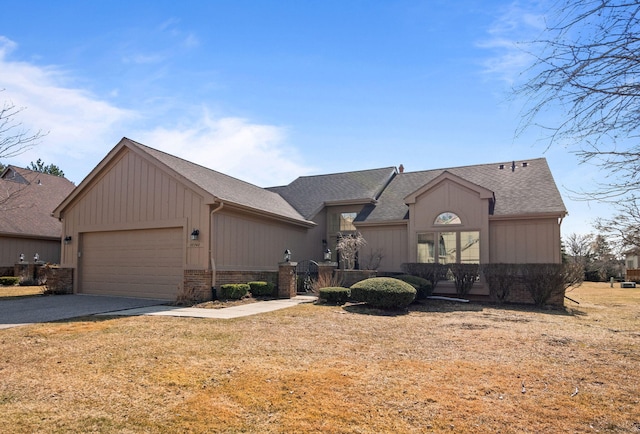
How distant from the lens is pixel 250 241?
609 inches

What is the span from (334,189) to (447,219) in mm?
8027

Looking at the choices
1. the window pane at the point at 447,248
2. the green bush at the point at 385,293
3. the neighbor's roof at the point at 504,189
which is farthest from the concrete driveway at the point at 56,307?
the neighbor's roof at the point at 504,189

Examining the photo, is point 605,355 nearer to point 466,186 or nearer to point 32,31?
point 466,186

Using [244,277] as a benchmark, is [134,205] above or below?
above

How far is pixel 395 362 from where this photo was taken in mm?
6004

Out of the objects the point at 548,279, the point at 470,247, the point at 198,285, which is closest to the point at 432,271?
the point at 470,247

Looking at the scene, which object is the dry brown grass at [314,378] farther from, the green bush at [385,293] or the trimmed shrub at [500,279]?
the trimmed shrub at [500,279]

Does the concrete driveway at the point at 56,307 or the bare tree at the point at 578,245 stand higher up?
the bare tree at the point at 578,245

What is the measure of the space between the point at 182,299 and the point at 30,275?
1243 cm

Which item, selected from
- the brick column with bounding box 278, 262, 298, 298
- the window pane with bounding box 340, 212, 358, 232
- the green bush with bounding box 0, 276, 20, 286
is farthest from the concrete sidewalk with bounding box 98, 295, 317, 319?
the green bush with bounding box 0, 276, 20, 286

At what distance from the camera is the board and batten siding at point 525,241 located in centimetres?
1441

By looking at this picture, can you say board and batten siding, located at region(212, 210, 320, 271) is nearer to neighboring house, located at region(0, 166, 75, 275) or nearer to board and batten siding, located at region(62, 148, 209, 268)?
board and batten siding, located at region(62, 148, 209, 268)

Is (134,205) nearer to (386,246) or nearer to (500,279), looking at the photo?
(386,246)

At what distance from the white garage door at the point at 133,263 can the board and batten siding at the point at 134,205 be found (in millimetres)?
356
